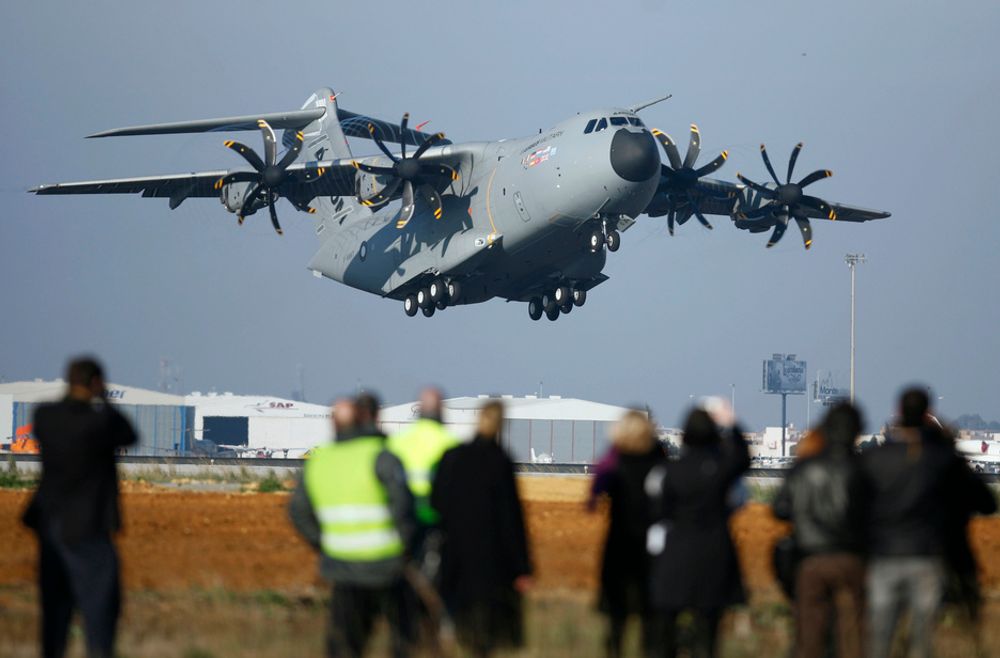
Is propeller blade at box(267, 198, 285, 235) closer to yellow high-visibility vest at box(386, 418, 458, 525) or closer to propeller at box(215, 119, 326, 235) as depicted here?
propeller at box(215, 119, 326, 235)

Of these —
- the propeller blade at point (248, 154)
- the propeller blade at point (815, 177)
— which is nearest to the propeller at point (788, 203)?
the propeller blade at point (815, 177)

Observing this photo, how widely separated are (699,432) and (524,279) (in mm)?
29207

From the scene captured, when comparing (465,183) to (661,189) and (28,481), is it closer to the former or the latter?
(661,189)

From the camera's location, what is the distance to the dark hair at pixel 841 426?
24.4ft

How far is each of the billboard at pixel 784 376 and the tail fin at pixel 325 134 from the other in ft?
397

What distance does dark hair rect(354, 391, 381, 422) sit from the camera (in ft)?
25.4

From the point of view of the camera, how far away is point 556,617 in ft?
34.3

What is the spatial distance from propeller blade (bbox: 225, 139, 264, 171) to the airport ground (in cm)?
1559

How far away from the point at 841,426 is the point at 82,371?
399cm

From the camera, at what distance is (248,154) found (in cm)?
3612

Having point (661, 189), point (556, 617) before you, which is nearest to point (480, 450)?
point (556, 617)

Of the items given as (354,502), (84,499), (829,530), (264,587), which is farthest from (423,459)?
(264,587)

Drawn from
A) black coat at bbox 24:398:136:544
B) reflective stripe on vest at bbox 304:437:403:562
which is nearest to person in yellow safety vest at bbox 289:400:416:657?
reflective stripe on vest at bbox 304:437:403:562

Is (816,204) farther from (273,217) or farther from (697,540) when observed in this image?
(697,540)
